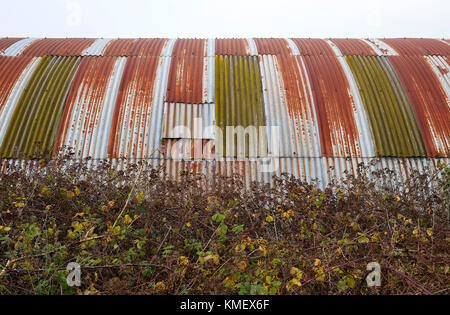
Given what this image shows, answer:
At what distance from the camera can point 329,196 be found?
19.3 ft

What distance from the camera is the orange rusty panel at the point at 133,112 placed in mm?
7086

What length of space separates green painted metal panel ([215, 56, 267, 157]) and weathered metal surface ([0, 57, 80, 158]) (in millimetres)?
3910

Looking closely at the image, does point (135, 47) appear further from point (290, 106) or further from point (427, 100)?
point (427, 100)

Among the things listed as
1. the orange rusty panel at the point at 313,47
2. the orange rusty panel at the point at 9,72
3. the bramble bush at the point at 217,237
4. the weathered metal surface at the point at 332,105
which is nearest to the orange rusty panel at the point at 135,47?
the orange rusty panel at the point at 9,72

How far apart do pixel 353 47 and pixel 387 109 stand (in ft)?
10.1

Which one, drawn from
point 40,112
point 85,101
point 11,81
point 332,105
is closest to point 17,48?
point 11,81

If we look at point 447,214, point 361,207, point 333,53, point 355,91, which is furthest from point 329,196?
point 333,53

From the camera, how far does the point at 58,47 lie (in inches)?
379

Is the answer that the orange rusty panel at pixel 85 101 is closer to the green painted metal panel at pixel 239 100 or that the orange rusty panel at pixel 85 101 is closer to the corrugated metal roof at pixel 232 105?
the corrugated metal roof at pixel 232 105

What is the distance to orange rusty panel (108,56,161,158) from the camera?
7.09 meters

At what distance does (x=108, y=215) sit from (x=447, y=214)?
19.9 ft
